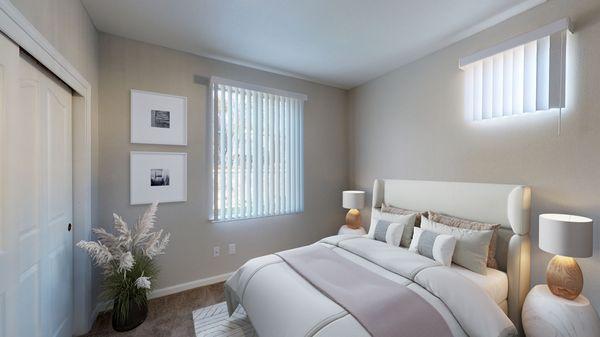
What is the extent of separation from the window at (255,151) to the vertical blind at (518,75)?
79.3 inches

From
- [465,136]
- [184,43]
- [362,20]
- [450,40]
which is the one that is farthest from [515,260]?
[184,43]

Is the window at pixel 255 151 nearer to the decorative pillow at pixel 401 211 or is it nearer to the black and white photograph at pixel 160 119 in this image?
the black and white photograph at pixel 160 119

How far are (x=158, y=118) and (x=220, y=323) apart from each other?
211cm

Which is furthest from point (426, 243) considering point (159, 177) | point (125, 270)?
point (159, 177)

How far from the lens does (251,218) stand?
3.10 meters

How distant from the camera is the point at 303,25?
222 centimetres

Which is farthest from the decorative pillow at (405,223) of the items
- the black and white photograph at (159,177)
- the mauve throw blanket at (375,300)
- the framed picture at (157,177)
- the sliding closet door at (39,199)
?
the sliding closet door at (39,199)

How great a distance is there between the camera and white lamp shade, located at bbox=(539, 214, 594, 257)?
1.52m

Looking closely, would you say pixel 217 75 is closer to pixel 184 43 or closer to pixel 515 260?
pixel 184 43

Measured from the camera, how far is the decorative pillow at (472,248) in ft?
6.26

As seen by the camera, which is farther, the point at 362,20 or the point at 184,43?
the point at 184,43

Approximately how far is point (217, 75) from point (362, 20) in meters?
1.72

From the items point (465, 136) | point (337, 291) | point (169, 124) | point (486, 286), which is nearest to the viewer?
point (337, 291)

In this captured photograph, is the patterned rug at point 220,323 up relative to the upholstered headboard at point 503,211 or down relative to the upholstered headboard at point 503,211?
down
